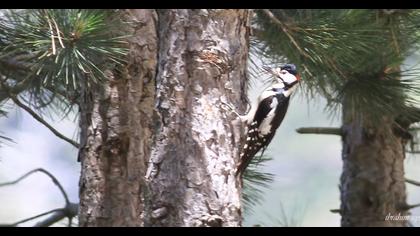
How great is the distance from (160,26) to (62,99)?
27.2 inches

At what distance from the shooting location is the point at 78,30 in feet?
5.15

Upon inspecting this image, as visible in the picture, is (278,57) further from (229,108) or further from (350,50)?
(229,108)

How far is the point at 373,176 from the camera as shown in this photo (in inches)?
108

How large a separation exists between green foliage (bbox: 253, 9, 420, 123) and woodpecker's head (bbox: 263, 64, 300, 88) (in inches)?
4.7

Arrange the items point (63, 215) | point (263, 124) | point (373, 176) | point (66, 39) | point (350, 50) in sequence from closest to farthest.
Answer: point (66, 39)
point (263, 124)
point (350, 50)
point (63, 215)
point (373, 176)

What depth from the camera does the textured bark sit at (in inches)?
106

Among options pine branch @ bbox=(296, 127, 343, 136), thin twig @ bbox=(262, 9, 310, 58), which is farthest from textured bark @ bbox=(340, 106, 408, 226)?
thin twig @ bbox=(262, 9, 310, 58)

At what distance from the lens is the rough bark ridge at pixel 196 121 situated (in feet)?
5.24

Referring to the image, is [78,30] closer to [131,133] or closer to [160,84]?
[160,84]

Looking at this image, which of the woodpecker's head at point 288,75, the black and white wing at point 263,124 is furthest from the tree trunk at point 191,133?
the woodpecker's head at point 288,75

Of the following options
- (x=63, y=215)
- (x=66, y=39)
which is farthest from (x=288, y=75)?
(x=63, y=215)

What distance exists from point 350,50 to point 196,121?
0.60m

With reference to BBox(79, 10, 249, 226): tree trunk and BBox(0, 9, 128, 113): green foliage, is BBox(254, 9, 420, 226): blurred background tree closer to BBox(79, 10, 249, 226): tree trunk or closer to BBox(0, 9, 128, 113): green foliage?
BBox(79, 10, 249, 226): tree trunk
